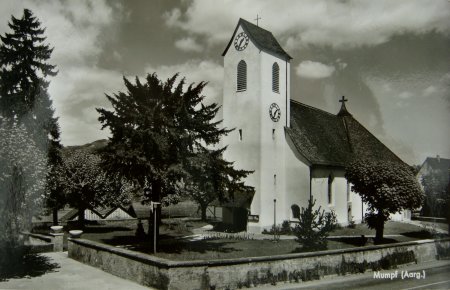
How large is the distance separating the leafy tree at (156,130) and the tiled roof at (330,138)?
16.5m

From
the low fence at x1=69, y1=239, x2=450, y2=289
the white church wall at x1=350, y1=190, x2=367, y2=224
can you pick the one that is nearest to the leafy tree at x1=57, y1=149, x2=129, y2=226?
the low fence at x1=69, y1=239, x2=450, y2=289

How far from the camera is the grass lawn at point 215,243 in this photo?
2323 centimetres

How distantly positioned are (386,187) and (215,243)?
12.0 m

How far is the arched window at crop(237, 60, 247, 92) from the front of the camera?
119 ft

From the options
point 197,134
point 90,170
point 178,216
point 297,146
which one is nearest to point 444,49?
point 197,134

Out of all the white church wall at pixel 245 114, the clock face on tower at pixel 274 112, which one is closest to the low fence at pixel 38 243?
the white church wall at pixel 245 114

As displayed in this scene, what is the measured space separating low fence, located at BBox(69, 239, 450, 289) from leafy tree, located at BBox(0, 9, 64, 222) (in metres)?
12.5

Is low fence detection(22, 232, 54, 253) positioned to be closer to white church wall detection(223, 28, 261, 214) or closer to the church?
the church

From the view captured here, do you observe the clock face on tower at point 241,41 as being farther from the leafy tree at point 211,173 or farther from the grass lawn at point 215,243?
the leafy tree at point 211,173

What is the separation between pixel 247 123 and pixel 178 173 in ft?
53.0

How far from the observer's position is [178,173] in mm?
20656

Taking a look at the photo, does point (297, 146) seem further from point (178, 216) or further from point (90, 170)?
point (178, 216)

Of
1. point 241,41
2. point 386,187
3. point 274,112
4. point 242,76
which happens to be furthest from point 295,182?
point 241,41

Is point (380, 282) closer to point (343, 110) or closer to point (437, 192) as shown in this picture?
point (437, 192)
